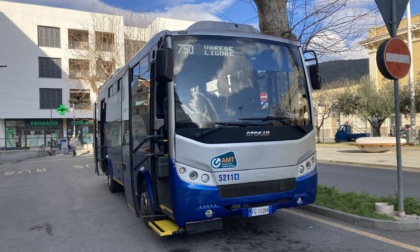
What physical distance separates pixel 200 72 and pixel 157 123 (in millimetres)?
918

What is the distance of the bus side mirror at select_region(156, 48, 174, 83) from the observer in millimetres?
4844

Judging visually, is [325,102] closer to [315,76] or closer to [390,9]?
[390,9]

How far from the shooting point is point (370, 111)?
92.2 ft

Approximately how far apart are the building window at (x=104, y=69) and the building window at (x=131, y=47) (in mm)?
2459

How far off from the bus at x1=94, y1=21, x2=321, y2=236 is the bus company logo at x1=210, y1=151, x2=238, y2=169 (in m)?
0.01

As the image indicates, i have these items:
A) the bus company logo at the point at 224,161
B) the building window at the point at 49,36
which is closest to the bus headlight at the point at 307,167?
the bus company logo at the point at 224,161

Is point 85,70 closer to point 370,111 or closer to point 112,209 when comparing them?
point 370,111

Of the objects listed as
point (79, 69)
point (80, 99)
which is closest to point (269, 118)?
point (79, 69)

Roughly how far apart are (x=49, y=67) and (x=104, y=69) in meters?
16.1

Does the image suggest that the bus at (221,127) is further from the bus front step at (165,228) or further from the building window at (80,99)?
the building window at (80,99)

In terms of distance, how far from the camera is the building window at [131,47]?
30.9m

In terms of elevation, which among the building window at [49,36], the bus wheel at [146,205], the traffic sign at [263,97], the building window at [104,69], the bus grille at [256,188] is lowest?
the bus wheel at [146,205]

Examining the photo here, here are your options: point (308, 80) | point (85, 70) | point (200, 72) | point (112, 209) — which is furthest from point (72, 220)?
point (85, 70)

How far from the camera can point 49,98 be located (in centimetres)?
4631
